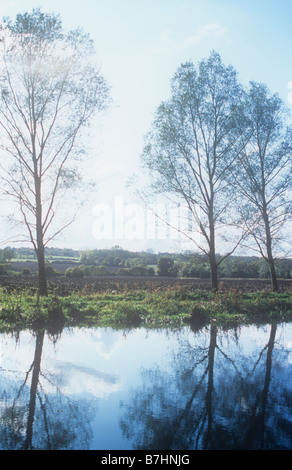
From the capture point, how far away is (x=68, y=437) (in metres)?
3.75

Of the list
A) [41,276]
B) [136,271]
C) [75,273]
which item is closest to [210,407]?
[41,276]

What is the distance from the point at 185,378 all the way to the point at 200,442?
7.33 feet

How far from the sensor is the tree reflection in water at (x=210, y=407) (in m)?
3.69

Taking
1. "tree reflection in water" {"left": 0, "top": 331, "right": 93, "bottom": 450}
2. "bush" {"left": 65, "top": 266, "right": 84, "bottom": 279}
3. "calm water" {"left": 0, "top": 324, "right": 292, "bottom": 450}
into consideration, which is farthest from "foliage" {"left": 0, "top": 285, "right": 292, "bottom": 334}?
"bush" {"left": 65, "top": 266, "right": 84, "bottom": 279}

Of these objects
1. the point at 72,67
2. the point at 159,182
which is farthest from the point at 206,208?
the point at 72,67

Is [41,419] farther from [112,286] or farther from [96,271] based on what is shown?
[96,271]

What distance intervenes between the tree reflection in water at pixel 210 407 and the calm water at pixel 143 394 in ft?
0.04

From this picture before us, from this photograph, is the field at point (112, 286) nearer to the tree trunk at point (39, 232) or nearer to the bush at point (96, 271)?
the tree trunk at point (39, 232)

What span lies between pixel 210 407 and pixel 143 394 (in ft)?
3.16

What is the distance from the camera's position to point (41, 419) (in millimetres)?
4137

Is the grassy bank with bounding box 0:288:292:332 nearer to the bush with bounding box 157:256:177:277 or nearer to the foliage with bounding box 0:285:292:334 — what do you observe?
the foliage with bounding box 0:285:292:334

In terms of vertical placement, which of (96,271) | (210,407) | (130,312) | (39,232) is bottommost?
(96,271)


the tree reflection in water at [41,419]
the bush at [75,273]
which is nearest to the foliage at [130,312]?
the tree reflection in water at [41,419]

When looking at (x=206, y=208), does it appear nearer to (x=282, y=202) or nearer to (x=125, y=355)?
(x=282, y=202)
